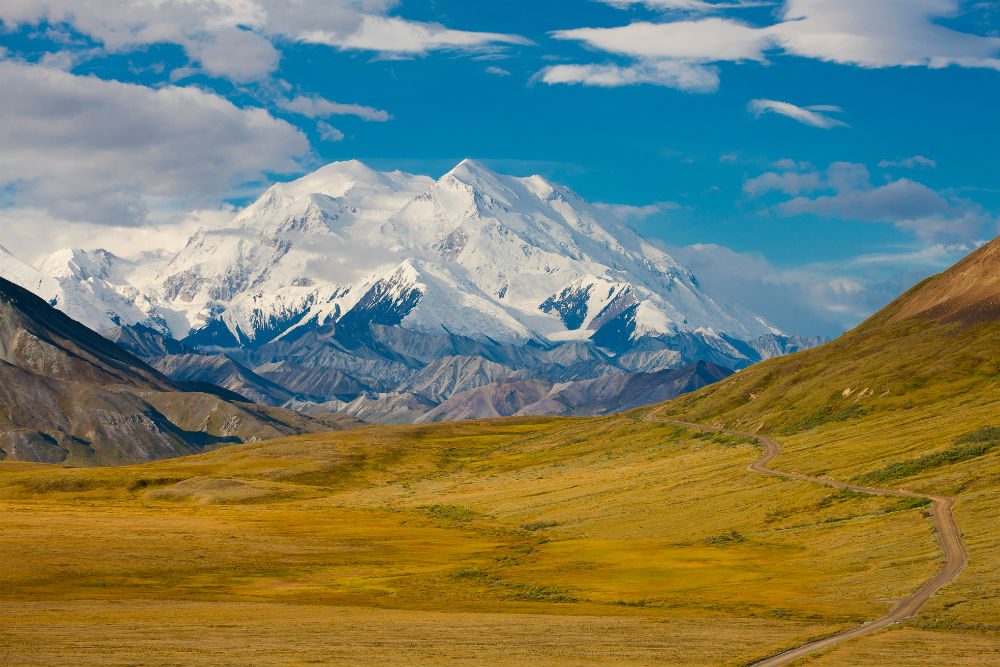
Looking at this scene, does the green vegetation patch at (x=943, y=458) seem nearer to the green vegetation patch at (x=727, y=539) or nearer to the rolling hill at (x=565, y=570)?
the rolling hill at (x=565, y=570)

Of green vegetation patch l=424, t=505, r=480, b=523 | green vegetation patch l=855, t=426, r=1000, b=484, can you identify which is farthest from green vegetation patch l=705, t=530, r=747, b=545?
green vegetation patch l=424, t=505, r=480, b=523

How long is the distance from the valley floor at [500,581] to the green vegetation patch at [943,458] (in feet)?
23.1

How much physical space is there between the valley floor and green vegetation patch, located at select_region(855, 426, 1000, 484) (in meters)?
7.06

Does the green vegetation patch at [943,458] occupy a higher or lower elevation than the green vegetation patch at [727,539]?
higher

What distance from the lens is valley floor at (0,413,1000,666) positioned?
66.8 metres

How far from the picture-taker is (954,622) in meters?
73.4

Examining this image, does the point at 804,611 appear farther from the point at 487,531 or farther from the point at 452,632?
the point at 487,531

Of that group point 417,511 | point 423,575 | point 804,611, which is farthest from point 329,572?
point 417,511


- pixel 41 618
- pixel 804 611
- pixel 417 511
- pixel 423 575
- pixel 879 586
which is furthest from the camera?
pixel 417 511

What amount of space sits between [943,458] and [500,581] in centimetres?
6414

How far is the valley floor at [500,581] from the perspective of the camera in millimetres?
66812

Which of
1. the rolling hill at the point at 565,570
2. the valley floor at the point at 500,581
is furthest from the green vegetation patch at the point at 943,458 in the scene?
the valley floor at the point at 500,581

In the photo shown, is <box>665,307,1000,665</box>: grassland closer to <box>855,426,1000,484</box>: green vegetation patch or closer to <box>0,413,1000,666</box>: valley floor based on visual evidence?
<box>855,426,1000,484</box>: green vegetation patch

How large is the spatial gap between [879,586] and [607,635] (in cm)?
2676
